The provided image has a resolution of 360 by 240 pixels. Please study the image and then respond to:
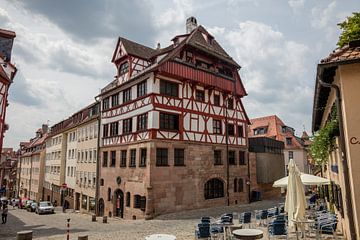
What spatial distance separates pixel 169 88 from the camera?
70.6ft

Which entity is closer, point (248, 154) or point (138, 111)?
point (138, 111)

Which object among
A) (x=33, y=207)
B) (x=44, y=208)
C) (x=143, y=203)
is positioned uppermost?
(x=143, y=203)

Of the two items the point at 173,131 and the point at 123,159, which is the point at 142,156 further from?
the point at 123,159

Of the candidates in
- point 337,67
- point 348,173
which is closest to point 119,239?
point 348,173

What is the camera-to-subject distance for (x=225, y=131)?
2522 cm

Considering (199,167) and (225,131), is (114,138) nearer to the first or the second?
(199,167)

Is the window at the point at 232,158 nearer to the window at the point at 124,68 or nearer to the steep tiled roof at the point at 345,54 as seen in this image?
the window at the point at 124,68

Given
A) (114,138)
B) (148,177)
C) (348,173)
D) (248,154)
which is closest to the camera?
(348,173)

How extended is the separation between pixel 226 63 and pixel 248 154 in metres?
8.90

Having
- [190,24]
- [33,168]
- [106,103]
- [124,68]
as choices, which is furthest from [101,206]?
[33,168]

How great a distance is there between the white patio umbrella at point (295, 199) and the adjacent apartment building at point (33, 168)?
51.3m

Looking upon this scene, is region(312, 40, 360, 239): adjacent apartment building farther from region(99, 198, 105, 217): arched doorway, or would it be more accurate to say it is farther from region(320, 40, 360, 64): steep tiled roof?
region(99, 198, 105, 217): arched doorway

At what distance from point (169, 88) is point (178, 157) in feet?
17.2

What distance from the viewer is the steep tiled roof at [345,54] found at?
7405 millimetres
